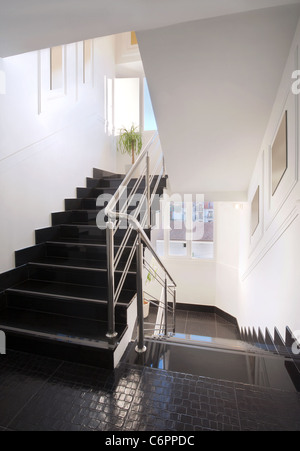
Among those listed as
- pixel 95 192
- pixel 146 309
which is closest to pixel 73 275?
pixel 95 192

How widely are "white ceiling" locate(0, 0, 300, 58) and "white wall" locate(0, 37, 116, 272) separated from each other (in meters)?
0.84

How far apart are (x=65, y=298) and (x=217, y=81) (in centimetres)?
209

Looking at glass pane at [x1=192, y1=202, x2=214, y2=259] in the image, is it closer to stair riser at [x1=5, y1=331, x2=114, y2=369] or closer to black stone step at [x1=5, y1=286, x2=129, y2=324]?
black stone step at [x1=5, y1=286, x2=129, y2=324]

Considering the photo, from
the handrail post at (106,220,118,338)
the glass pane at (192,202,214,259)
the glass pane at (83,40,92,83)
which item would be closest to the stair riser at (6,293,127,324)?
the handrail post at (106,220,118,338)

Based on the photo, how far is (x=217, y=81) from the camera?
1.87 metres

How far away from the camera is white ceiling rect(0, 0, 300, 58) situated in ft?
4.01

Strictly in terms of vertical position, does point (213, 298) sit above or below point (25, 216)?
below

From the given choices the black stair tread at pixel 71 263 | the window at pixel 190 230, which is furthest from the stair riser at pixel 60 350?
the window at pixel 190 230

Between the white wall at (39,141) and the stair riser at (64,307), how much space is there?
34cm

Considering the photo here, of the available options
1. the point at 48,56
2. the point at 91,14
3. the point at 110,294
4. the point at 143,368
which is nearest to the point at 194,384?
the point at 143,368

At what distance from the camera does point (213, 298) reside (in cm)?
522

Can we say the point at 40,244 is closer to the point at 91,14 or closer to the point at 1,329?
the point at 1,329

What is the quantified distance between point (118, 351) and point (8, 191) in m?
1.66

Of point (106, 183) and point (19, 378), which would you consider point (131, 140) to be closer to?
point (106, 183)
